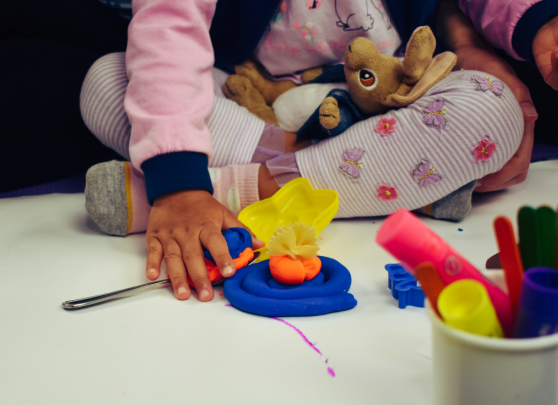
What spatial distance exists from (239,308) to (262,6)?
54 cm

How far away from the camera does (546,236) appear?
20 centimetres

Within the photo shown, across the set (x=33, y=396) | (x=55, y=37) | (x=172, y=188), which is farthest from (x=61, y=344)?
(x=55, y=37)

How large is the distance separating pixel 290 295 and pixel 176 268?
0.42 ft

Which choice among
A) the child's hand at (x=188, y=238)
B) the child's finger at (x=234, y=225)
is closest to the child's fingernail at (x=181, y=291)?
the child's hand at (x=188, y=238)

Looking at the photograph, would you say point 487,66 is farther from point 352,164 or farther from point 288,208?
point 288,208

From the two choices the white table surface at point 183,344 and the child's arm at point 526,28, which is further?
the child's arm at point 526,28

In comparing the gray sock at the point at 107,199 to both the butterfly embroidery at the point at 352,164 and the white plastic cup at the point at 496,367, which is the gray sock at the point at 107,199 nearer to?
the butterfly embroidery at the point at 352,164

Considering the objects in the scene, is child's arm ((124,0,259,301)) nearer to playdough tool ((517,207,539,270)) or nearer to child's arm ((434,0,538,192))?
playdough tool ((517,207,539,270))

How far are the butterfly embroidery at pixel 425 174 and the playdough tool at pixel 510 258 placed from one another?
0.39m

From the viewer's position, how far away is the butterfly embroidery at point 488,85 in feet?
1.88

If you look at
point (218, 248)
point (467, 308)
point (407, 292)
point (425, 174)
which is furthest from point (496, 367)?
point (425, 174)

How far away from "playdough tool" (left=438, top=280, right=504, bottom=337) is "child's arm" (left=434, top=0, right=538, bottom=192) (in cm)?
49

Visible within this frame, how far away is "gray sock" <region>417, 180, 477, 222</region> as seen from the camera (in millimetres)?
598

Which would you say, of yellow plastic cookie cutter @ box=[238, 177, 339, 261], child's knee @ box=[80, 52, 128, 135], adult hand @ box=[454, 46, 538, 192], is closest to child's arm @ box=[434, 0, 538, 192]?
adult hand @ box=[454, 46, 538, 192]
